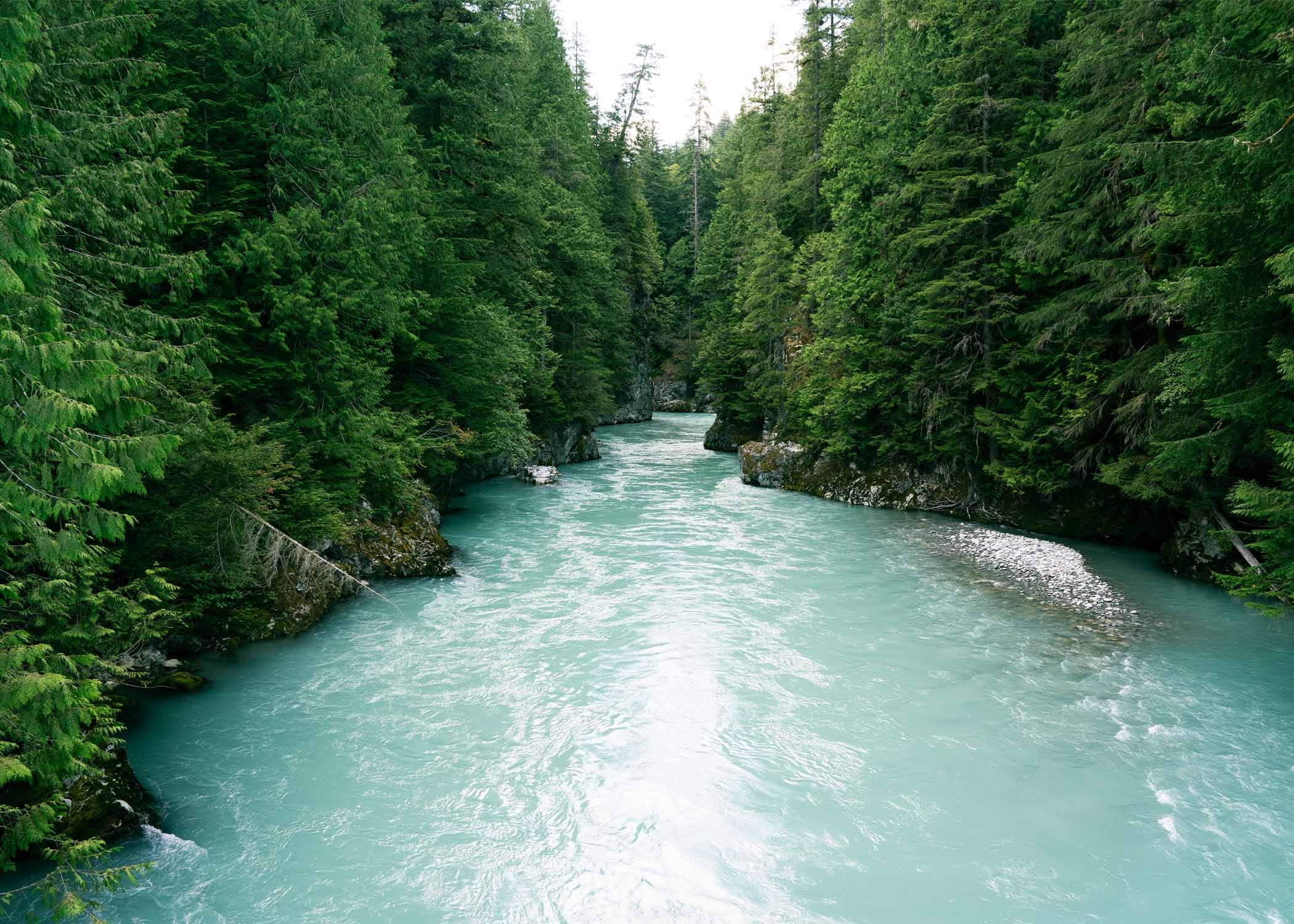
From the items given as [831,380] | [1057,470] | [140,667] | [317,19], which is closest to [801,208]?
[831,380]

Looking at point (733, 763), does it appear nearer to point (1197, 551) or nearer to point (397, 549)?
point (397, 549)

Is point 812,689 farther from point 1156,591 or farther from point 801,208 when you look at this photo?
point 801,208

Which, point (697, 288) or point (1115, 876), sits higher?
point (697, 288)

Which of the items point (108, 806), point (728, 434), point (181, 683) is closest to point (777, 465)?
point (728, 434)

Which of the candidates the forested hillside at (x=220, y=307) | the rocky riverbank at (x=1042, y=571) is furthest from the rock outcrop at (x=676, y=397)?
the rocky riverbank at (x=1042, y=571)

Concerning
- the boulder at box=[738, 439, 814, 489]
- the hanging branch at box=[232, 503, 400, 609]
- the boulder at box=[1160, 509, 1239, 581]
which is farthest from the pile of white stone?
the hanging branch at box=[232, 503, 400, 609]
